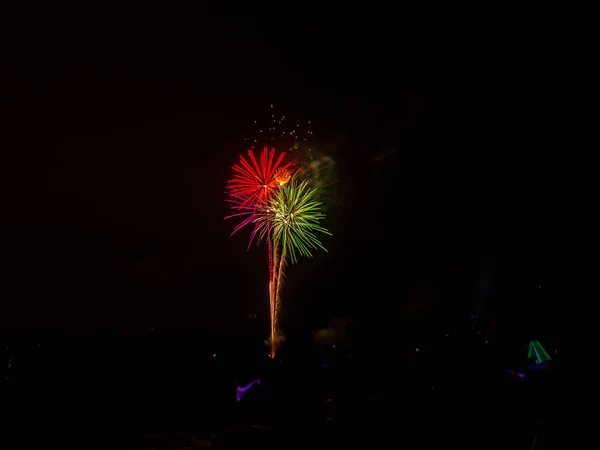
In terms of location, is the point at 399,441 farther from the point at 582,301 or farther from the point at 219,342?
the point at 219,342

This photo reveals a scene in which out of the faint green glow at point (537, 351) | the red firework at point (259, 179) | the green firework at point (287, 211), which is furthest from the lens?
the green firework at point (287, 211)

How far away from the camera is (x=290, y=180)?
12.5 m

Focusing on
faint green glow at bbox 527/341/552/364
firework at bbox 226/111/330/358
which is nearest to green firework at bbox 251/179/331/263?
firework at bbox 226/111/330/358

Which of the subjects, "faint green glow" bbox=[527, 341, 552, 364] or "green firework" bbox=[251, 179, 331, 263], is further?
"green firework" bbox=[251, 179, 331, 263]

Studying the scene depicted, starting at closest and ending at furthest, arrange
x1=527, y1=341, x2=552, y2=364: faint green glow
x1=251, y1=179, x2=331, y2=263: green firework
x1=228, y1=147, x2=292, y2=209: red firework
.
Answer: x1=527, y1=341, x2=552, y2=364: faint green glow, x1=228, y1=147, x2=292, y2=209: red firework, x1=251, y1=179, x2=331, y2=263: green firework

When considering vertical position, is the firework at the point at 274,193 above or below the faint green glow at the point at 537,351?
above

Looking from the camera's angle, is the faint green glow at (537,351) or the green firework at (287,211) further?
the green firework at (287,211)

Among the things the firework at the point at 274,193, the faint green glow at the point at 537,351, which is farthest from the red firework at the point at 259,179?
the faint green glow at the point at 537,351

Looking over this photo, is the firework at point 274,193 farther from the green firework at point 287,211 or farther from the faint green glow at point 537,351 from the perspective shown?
the faint green glow at point 537,351

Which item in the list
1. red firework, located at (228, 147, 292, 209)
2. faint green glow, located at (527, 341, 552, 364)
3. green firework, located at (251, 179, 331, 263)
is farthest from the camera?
green firework, located at (251, 179, 331, 263)

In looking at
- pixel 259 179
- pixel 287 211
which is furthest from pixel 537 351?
pixel 259 179

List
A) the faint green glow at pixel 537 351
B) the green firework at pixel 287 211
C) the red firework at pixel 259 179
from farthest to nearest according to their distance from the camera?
the green firework at pixel 287 211, the red firework at pixel 259 179, the faint green glow at pixel 537 351

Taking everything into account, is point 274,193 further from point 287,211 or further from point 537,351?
point 537,351

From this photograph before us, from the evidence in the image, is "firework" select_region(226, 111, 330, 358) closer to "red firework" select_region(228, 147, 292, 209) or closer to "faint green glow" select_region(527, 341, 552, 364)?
"red firework" select_region(228, 147, 292, 209)
